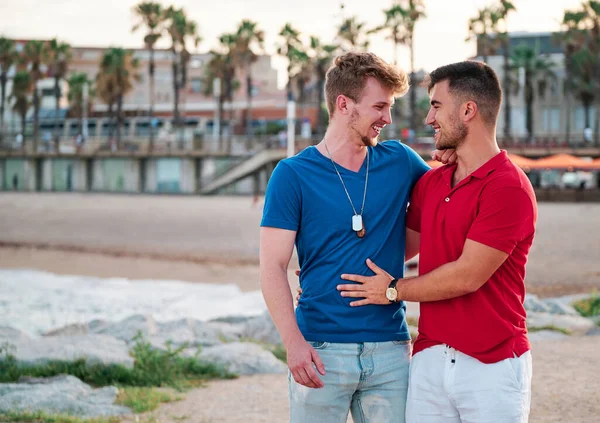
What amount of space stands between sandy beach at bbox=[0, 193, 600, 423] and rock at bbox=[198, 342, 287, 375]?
182 mm

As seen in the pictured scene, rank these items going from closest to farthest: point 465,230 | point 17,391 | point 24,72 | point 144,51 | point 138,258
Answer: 1. point 465,230
2. point 17,391
3. point 138,258
4. point 24,72
5. point 144,51

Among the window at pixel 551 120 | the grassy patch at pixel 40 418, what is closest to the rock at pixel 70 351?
the grassy patch at pixel 40 418

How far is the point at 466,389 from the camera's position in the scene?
3203mm

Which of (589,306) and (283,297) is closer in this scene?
(283,297)

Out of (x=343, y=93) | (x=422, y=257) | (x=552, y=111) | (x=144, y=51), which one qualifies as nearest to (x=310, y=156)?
(x=343, y=93)

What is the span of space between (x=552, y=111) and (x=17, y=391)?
63.8 m

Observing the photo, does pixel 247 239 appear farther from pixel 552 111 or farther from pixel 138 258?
pixel 552 111

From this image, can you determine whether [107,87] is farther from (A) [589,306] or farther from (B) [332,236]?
(B) [332,236]

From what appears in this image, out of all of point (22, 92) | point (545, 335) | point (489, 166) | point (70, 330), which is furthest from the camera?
point (22, 92)

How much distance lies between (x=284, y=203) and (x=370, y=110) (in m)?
0.45

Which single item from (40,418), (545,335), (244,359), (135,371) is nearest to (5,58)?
(545,335)

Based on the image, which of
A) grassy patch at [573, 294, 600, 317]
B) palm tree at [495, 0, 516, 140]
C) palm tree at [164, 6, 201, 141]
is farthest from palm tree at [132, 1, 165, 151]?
grassy patch at [573, 294, 600, 317]

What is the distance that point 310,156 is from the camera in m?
3.51

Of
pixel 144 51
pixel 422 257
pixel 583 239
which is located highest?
pixel 144 51
